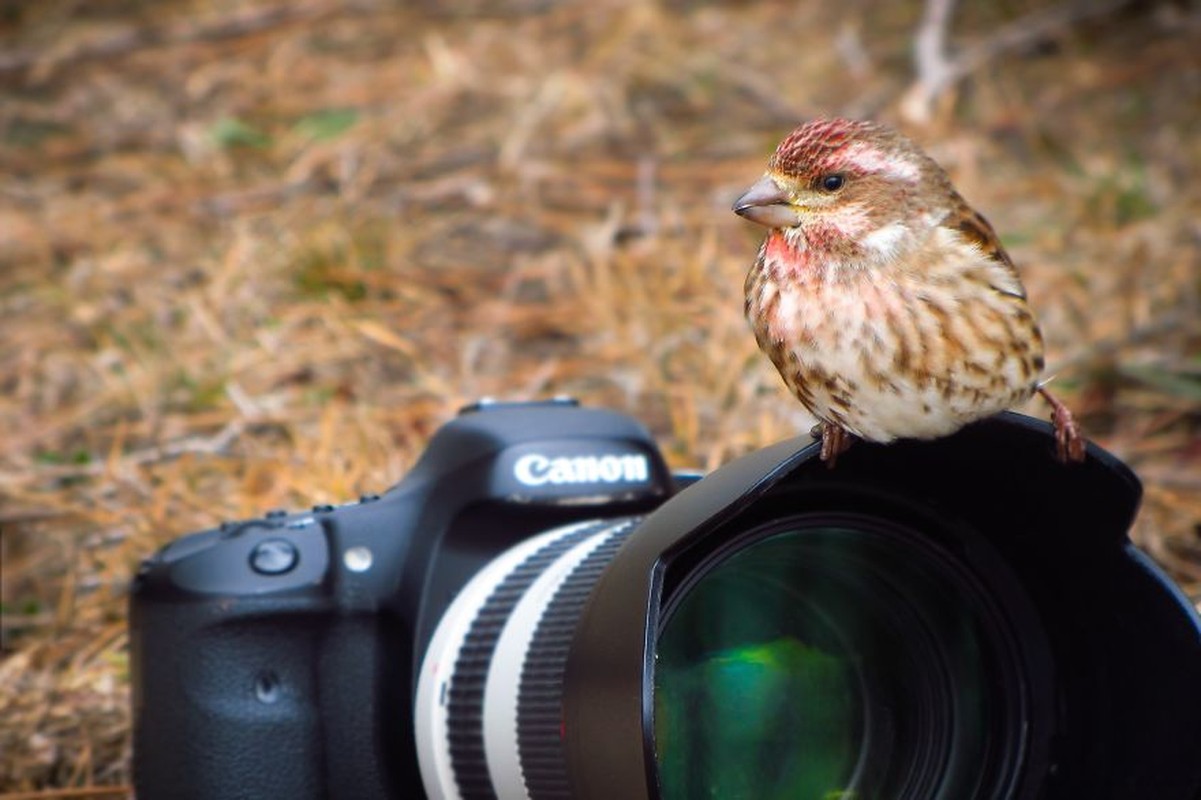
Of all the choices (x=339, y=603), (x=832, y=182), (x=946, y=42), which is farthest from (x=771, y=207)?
(x=946, y=42)

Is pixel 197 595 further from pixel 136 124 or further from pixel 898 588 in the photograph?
pixel 136 124

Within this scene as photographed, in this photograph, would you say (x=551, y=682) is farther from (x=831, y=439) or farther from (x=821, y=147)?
(x=821, y=147)

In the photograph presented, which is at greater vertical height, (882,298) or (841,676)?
(882,298)

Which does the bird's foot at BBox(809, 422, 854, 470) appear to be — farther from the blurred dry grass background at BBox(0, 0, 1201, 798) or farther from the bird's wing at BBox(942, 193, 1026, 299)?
the blurred dry grass background at BBox(0, 0, 1201, 798)

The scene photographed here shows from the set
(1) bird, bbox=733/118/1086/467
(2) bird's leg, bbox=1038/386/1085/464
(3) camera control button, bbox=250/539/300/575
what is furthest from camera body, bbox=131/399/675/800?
(2) bird's leg, bbox=1038/386/1085/464

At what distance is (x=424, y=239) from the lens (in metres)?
3.20

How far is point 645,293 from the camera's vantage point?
9.36ft

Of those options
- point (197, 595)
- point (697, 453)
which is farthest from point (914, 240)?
point (697, 453)

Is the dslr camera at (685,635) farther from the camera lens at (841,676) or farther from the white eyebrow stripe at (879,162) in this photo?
the white eyebrow stripe at (879,162)

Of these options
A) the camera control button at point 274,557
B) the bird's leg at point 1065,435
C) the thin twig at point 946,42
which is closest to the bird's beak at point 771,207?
the bird's leg at point 1065,435

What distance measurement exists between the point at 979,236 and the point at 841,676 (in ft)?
1.31

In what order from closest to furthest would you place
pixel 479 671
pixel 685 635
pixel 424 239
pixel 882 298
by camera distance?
1. pixel 882 298
2. pixel 685 635
3. pixel 479 671
4. pixel 424 239

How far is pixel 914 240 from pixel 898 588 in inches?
12.9

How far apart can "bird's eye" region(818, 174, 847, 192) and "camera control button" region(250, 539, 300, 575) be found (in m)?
0.59
